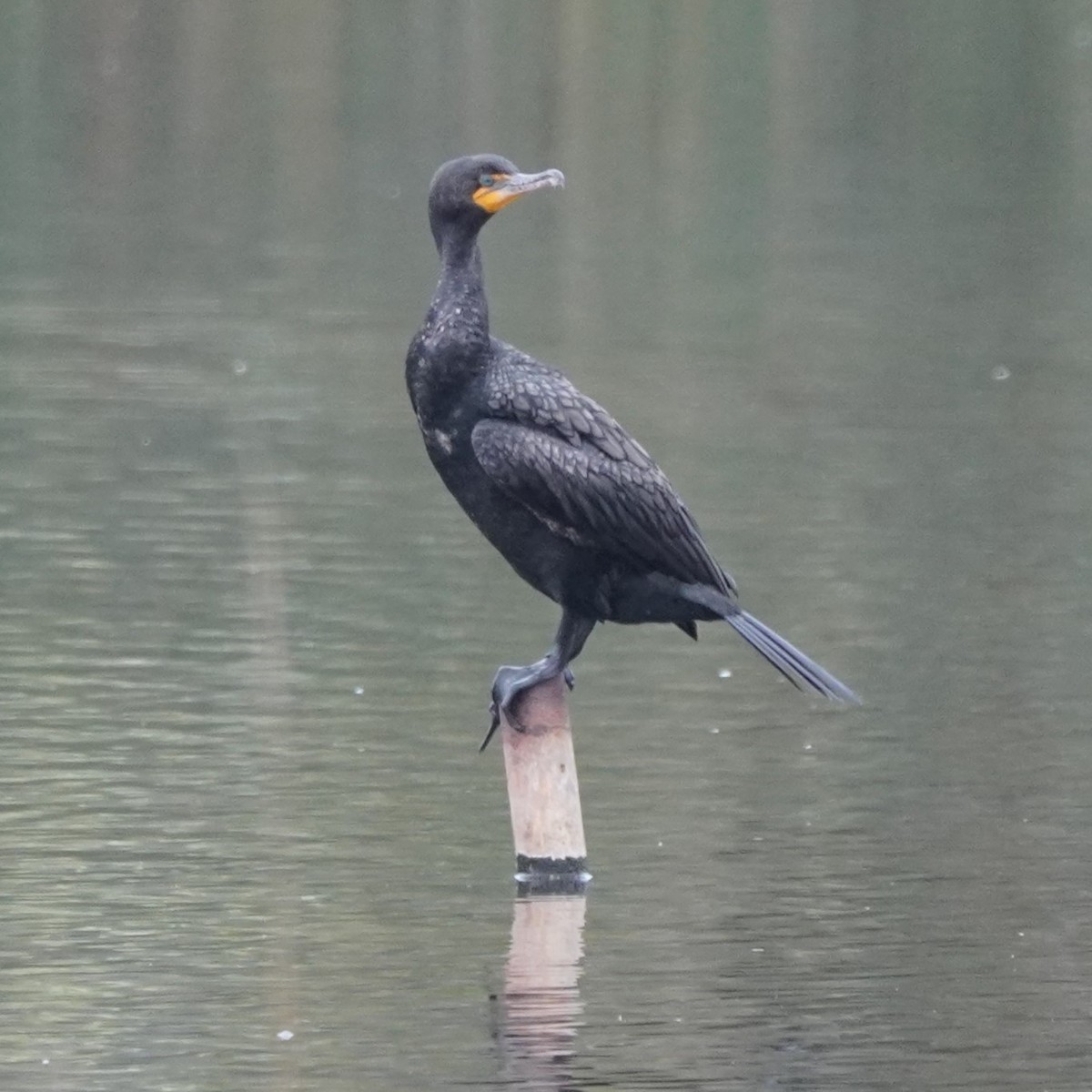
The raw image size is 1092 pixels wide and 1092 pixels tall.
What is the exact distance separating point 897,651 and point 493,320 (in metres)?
9.90

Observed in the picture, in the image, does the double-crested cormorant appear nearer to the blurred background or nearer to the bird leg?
the bird leg

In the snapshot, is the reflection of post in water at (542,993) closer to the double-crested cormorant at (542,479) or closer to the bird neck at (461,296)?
the double-crested cormorant at (542,479)

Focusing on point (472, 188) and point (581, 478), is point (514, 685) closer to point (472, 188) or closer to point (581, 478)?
point (581, 478)

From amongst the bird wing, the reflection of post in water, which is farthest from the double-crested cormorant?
the reflection of post in water

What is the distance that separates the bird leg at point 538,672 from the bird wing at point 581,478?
26 centimetres

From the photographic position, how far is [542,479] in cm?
916

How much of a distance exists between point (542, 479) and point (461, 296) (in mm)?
654

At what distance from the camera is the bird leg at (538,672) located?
30.3 feet

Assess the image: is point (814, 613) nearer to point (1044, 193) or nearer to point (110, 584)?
point (110, 584)

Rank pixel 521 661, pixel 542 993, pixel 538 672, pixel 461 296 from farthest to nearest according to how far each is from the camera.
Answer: pixel 521 661 → pixel 461 296 → pixel 538 672 → pixel 542 993

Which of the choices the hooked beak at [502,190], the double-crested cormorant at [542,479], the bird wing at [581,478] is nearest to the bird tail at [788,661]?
the double-crested cormorant at [542,479]

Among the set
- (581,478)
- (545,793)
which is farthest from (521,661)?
(581,478)

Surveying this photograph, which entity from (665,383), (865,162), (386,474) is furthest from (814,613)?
(865,162)

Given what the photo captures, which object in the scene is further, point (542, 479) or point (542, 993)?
point (542, 479)
